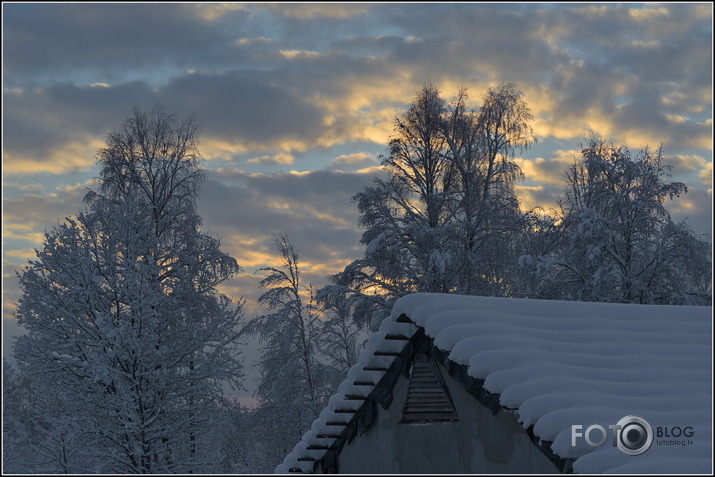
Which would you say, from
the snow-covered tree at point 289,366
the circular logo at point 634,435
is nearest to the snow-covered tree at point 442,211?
the snow-covered tree at point 289,366

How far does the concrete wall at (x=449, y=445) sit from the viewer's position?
9.66 meters

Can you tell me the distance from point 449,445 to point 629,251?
18.7m

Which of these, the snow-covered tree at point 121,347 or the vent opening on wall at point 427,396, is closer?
the vent opening on wall at point 427,396

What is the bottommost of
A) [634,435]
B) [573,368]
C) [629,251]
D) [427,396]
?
[634,435]

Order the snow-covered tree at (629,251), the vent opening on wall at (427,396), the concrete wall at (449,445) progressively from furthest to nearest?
1. the snow-covered tree at (629,251)
2. the vent opening on wall at (427,396)
3. the concrete wall at (449,445)

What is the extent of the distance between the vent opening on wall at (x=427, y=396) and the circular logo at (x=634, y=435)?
251 centimetres

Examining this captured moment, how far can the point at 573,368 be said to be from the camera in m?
9.90

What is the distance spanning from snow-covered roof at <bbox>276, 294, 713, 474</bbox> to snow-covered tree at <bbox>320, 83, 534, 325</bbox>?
14334 millimetres

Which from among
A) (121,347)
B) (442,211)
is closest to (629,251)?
(442,211)

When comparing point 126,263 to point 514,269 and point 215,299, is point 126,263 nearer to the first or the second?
point 215,299

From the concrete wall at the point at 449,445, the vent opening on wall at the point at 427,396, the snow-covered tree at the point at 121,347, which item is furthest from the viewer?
the snow-covered tree at the point at 121,347

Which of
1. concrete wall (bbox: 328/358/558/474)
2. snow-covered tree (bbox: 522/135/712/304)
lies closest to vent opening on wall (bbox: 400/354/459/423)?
concrete wall (bbox: 328/358/558/474)

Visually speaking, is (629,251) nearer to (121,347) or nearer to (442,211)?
(442,211)

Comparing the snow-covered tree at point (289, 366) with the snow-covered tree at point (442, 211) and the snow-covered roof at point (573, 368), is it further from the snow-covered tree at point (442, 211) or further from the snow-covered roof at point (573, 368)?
the snow-covered roof at point (573, 368)
